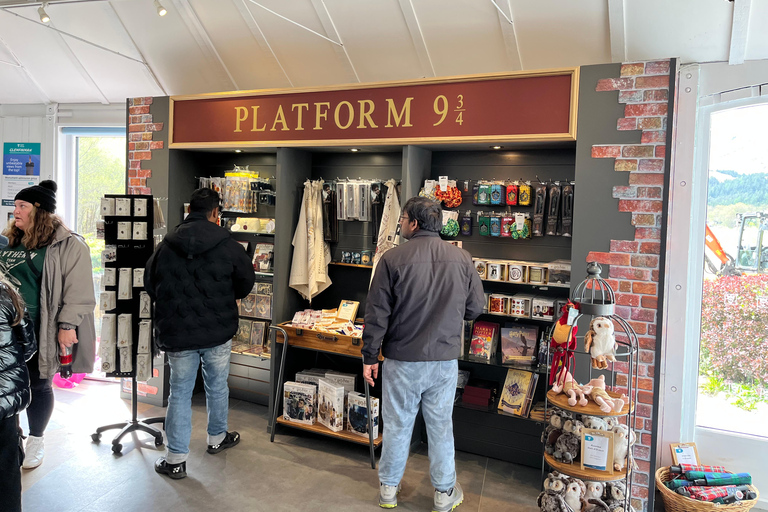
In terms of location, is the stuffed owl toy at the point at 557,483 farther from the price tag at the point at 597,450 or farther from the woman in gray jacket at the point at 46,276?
the woman in gray jacket at the point at 46,276

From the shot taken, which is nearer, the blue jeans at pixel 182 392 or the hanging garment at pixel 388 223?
the blue jeans at pixel 182 392

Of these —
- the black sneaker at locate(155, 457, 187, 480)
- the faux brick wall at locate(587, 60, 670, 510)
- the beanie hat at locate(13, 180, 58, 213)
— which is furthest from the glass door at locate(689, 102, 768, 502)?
the beanie hat at locate(13, 180, 58, 213)

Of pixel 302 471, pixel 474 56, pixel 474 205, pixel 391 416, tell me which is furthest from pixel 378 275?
pixel 474 56

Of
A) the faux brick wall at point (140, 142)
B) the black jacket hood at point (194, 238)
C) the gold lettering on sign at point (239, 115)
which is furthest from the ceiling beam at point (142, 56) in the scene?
the black jacket hood at point (194, 238)

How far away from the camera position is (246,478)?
3438mm

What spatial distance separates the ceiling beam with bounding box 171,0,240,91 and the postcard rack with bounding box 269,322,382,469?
7.47ft

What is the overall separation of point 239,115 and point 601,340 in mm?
3081

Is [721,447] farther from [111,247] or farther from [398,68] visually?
[111,247]

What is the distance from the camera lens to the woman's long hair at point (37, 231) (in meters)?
3.32

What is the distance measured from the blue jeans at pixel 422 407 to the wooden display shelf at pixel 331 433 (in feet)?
2.12

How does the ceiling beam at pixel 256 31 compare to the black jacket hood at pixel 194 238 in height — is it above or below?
above

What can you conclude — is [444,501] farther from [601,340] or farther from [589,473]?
[601,340]

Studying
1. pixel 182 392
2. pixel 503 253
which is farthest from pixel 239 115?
pixel 503 253

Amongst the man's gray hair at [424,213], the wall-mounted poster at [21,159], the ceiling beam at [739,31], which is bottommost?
the man's gray hair at [424,213]
